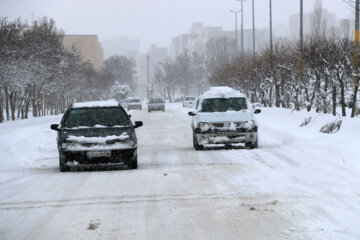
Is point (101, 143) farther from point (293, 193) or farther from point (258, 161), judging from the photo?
point (293, 193)

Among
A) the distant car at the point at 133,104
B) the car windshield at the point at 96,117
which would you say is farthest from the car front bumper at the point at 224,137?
the distant car at the point at 133,104

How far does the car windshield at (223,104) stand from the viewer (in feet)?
60.7

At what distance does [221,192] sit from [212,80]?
7142 centimetres

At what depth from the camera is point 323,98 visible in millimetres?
31141

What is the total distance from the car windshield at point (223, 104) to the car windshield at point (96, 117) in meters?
5.03

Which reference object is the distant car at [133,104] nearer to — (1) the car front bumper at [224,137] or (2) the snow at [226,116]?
(2) the snow at [226,116]

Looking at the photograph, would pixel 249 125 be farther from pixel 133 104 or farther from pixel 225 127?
pixel 133 104

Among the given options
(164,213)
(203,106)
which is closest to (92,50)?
(203,106)

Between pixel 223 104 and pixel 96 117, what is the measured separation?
5.84m

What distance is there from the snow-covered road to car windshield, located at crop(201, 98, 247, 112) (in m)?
2.18

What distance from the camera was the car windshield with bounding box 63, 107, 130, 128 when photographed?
13656 millimetres

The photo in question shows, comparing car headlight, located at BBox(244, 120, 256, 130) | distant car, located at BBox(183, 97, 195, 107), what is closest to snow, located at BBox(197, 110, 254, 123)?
car headlight, located at BBox(244, 120, 256, 130)

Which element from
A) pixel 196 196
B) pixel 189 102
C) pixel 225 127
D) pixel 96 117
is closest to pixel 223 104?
pixel 225 127

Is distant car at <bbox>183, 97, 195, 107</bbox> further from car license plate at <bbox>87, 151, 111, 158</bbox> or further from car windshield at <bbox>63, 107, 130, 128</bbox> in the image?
car license plate at <bbox>87, 151, 111, 158</bbox>
